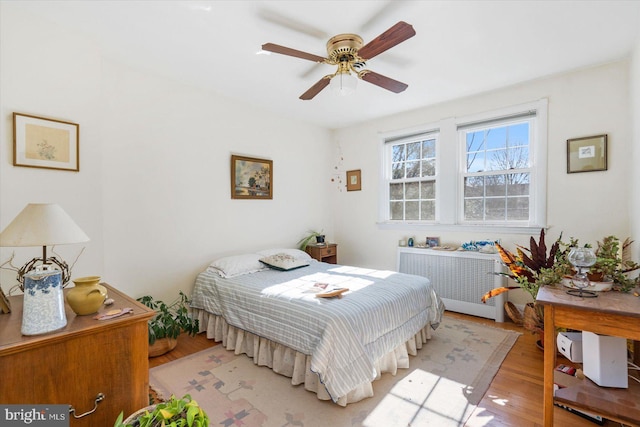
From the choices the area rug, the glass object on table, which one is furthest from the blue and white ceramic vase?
the glass object on table

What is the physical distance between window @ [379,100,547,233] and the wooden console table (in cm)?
184

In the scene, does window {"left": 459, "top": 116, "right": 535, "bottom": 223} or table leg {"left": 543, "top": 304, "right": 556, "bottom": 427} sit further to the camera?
window {"left": 459, "top": 116, "right": 535, "bottom": 223}

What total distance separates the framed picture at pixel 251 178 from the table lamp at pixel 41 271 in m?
2.33

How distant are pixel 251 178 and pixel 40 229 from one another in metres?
2.63

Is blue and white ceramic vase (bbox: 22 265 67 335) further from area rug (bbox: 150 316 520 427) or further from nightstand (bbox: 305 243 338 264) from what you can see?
nightstand (bbox: 305 243 338 264)

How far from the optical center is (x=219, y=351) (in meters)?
2.66

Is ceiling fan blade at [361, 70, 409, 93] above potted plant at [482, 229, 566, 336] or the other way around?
above

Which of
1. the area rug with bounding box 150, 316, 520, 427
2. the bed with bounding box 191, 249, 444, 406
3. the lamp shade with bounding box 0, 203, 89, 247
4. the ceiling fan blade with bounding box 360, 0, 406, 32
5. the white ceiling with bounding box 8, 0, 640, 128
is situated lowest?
the area rug with bounding box 150, 316, 520, 427

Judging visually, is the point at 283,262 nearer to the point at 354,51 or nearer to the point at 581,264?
the point at 354,51

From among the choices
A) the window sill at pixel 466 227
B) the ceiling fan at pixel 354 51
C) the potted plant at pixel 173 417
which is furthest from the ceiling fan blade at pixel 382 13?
the window sill at pixel 466 227

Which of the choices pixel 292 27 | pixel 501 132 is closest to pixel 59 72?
pixel 292 27

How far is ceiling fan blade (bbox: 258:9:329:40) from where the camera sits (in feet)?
6.63

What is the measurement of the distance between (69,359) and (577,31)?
3.66 metres

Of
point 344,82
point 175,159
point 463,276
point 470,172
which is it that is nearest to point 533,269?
point 463,276
